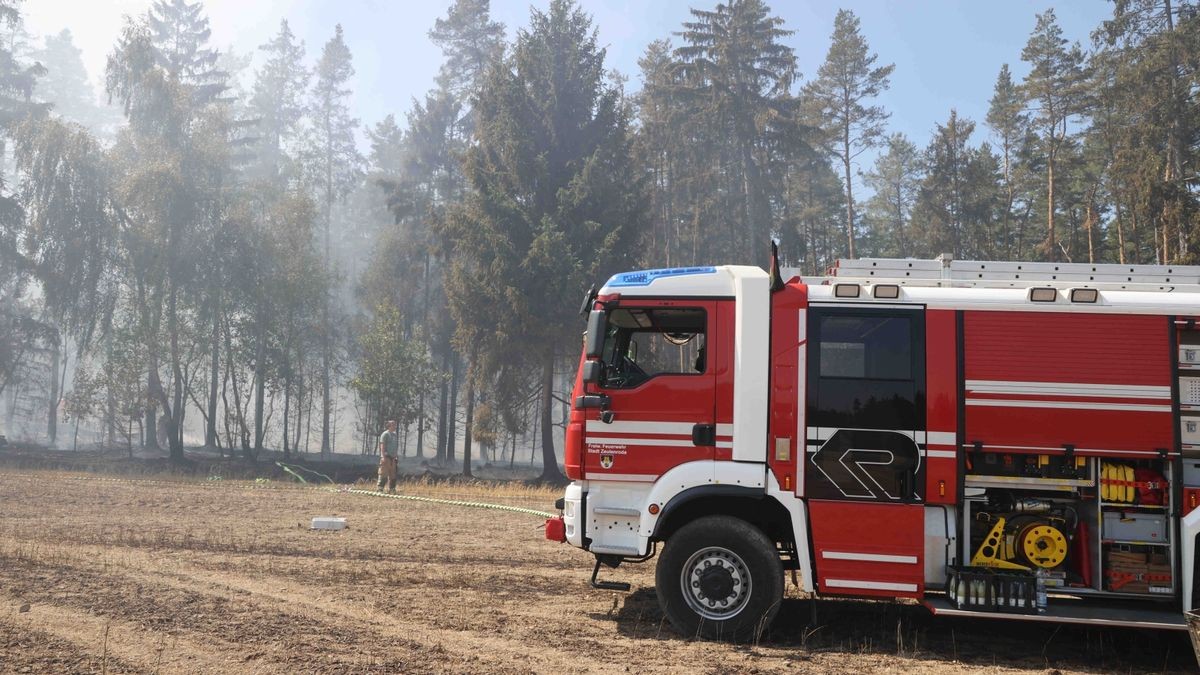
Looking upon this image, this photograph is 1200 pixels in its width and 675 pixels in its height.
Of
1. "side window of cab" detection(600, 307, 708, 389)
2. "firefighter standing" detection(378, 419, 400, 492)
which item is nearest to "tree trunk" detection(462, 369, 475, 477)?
"firefighter standing" detection(378, 419, 400, 492)

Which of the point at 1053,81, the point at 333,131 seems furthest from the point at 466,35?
the point at 1053,81

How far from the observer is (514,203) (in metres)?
33.0

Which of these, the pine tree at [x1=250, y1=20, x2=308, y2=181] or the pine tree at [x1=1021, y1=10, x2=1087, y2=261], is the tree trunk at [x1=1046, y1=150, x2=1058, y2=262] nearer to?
the pine tree at [x1=1021, y1=10, x2=1087, y2=261]

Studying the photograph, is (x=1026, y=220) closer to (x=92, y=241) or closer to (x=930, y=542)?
(x=930, y=542)

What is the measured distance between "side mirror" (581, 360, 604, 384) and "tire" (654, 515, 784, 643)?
1580 mm

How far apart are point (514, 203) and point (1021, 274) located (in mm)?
25840

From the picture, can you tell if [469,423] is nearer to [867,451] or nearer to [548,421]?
[548,421]

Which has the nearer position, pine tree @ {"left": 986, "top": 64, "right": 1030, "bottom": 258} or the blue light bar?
the blue light bar

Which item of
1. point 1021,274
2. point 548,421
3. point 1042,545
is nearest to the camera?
point 1042,545

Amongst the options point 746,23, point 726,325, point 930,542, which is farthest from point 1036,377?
point 746,23

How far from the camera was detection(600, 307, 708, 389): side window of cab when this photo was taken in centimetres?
842

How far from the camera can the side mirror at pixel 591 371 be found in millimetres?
8219

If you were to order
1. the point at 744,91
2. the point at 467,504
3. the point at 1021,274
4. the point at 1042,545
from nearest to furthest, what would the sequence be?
the point at 1042,545, the point at 1021,274, the point at 467,504, the point at 744,91

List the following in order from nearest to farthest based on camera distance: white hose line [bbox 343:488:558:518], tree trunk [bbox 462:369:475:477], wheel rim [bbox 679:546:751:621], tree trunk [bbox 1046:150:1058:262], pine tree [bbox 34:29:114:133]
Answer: wheel rim [bbox 679:546:751:621]
white hose line [bbox 343:488:558:518]
tree trunk [bbox 1046:150:1058:262]
tree trunk [bbox 462:369:475:477]
pine tree [bbox 34:29:114:133]
